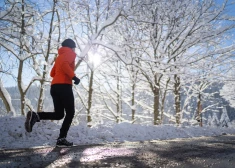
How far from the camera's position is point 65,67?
Result: 4.18m

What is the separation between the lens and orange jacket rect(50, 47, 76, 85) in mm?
4184

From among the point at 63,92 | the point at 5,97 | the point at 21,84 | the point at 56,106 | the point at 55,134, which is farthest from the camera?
the point at 21,84

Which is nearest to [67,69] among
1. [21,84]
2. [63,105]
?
[63,105]

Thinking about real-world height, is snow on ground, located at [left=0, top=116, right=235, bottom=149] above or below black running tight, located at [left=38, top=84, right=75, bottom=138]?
below

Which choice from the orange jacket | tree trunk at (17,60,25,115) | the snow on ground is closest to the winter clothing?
the orange jacket

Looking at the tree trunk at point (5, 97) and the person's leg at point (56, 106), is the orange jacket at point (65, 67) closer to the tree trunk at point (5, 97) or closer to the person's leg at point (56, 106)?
the person's leg at point (56, 106)

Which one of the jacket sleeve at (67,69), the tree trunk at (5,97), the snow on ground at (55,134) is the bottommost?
the snow on ground at (55,134)

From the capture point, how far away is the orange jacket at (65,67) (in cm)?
418

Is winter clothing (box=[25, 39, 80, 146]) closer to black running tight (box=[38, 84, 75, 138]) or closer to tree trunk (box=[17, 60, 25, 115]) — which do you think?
black running tight (box=[38, 84, 75, 138])

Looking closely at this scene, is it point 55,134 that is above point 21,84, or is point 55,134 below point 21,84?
below

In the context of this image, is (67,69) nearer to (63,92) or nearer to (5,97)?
(63,92)

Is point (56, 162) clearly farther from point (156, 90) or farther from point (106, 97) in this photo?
point (106, 97)

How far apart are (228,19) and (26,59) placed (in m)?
10.3

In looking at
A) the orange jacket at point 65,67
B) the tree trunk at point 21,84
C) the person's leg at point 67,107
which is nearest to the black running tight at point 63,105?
the person's leg at point 67,107
